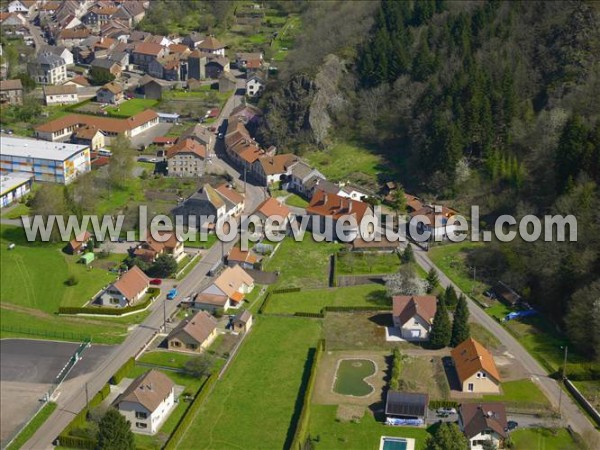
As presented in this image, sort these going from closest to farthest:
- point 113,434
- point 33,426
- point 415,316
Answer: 1. point 113,434
2. point 33,426
3. point 415,316

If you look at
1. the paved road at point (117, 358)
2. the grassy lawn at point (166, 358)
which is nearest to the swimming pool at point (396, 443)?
the grassy lawn at point (166, 358)

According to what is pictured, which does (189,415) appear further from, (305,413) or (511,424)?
(511,424)

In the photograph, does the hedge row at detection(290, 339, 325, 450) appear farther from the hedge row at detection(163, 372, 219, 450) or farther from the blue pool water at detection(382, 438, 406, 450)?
the hedge row at detection(163, 372, 219, 450)

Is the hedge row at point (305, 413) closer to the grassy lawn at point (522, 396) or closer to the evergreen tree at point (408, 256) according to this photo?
the grassy lawn at point (522, 396)

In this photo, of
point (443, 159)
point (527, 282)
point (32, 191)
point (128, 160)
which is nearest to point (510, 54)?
point (443, 159)

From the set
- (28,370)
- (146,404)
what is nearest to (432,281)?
(146,404)

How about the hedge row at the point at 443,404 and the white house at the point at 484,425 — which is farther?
the hedge row at the point at 443,404

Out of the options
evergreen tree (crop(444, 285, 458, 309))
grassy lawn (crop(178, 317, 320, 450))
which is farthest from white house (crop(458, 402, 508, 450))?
evergreen tree (crop(444, 285, 458, 309))
